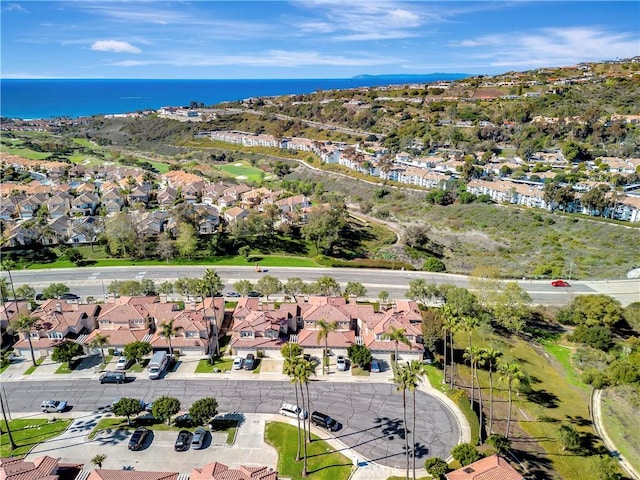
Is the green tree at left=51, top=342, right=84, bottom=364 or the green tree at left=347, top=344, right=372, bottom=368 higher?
the green tree at left=51, top=342, right=84, bottom=364

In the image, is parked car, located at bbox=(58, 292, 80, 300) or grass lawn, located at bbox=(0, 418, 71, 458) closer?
grass lawn, located at bbox=(0, 418, 71, 458)

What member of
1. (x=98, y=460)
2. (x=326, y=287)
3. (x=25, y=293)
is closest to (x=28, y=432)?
(x=98, y=460)

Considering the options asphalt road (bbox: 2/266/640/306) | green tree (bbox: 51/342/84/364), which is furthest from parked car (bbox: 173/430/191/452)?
asphalt road (bbox: 2/266/640/306)

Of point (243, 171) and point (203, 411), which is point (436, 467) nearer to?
point (203, 411)

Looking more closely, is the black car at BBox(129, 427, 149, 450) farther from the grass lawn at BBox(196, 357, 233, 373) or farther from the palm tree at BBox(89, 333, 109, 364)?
the palm tree at BBox(89, 333, 109, 364)

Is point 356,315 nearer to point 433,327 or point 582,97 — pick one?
point 433,327

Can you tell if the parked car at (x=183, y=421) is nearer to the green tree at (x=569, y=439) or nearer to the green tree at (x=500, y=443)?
the green tree at (x=500, y=443)
